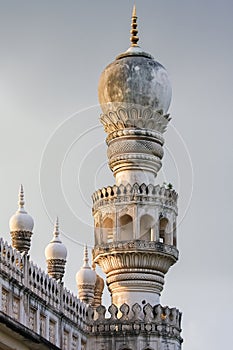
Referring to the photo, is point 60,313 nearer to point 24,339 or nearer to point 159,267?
point 159,267

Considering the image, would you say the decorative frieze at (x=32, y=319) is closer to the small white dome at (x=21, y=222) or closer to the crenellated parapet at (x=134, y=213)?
the small white dome at (x=21, y=222)

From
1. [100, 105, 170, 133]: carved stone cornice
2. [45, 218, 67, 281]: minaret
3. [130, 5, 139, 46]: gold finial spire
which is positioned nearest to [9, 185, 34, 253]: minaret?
[45, 218, 67, 281]: minaret

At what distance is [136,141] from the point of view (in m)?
43.8

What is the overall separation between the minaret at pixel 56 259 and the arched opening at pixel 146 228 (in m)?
5.06

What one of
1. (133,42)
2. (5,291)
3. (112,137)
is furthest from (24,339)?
(133,42)

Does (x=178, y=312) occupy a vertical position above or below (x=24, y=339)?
above

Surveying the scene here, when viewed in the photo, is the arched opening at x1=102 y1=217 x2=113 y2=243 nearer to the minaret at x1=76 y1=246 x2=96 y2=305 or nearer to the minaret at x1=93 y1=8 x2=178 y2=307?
the minaret at x1=93 y1=8 x2=178 y2=307

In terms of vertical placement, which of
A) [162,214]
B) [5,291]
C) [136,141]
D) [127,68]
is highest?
[127,68]

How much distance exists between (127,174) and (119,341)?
280 inches

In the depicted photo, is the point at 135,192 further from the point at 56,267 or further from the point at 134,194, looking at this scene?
the point at 56,267

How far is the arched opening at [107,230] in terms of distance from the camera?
43531 mm

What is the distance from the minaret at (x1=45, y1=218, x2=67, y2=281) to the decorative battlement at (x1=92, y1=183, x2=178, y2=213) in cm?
477

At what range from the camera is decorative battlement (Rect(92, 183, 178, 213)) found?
43.0 metres

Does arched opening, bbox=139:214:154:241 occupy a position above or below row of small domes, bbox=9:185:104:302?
above
